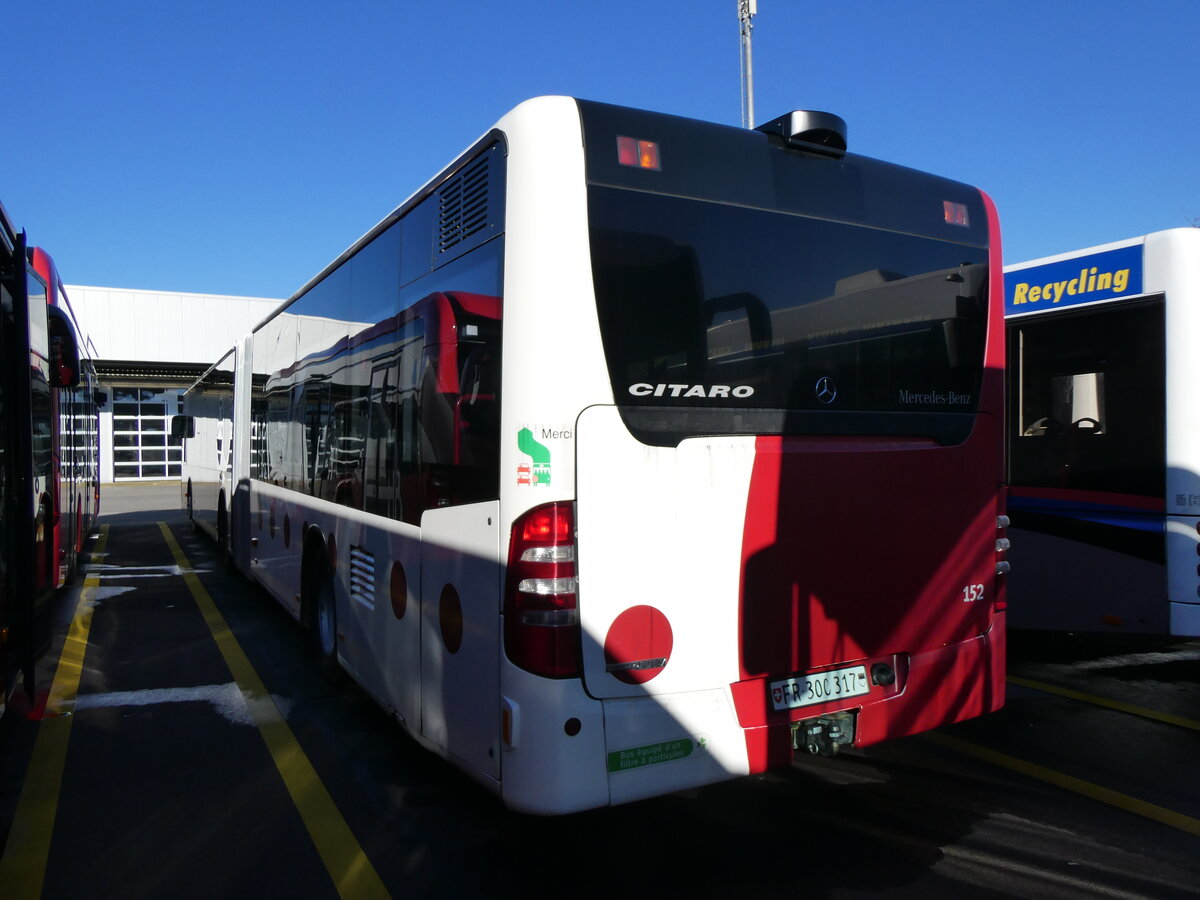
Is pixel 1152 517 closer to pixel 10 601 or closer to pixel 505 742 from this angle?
pixel 505 742

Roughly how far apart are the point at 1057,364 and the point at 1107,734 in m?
2.76

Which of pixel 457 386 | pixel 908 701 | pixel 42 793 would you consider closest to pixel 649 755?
pixel 908 701

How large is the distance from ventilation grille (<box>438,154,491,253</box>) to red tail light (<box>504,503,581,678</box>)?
1.25m

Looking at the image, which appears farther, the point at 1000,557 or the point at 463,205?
the point at 1000,557

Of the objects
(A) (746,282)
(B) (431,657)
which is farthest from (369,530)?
(A) (746,282)

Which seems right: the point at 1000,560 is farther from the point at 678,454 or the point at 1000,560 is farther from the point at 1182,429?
the point at 1182,429

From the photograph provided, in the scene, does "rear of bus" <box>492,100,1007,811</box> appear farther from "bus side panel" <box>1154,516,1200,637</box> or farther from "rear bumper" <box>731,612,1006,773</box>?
"bus side panel" <box>1154,516,1200,637</box>

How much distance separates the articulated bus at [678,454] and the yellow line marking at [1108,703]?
207 cm

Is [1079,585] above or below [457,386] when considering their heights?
below

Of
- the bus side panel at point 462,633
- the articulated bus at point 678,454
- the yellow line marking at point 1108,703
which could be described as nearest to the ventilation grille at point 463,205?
the articulated bus at point 678,454

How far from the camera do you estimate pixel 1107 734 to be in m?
5.23

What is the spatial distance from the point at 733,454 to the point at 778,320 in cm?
62

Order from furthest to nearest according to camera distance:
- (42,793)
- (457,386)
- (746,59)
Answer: (746,59) < (42,793) < (457,386)

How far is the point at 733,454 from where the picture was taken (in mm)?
3498
